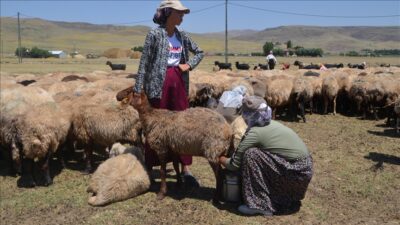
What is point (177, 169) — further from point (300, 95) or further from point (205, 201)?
point (300, 95)

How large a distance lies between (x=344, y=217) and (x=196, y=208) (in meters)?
1.85

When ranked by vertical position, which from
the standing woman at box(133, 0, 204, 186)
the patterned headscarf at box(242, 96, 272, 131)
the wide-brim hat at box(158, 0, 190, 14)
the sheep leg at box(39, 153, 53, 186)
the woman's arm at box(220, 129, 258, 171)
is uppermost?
the wide-brim hat at box(158, 0, 190, 14)

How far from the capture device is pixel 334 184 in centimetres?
687

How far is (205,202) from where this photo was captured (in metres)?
5.86

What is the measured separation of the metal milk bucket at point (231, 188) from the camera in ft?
18.4

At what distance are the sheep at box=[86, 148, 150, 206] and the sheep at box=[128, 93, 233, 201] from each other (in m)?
0.32

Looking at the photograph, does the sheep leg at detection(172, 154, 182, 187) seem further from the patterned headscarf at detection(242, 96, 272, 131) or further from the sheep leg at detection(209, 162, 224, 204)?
the patterned headscarf at detection(242, 96, 272, 131)

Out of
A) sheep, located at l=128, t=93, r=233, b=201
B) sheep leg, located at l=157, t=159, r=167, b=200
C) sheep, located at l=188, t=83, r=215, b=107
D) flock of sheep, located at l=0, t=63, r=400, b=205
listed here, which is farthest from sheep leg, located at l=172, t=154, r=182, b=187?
sheep, located at l=188, t=83, r=215, b=107

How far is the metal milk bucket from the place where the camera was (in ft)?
18.4

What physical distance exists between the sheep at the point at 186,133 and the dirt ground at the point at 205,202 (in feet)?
1.09

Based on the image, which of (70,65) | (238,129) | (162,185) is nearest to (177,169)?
(162,185)

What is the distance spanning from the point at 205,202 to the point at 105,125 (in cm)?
234

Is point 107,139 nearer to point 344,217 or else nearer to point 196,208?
point 196,208

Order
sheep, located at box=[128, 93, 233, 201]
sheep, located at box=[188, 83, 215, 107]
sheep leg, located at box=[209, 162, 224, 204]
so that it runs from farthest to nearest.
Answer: sheep, located at box=[188, 83, 215, 107], sheep leg, located at box=[209, 162, 224, 204], sheep, located at box=[128, 93, 233, 201]
